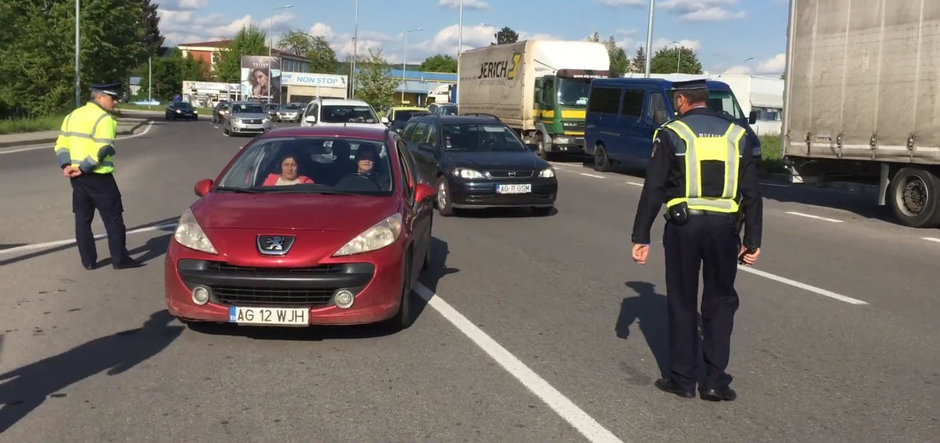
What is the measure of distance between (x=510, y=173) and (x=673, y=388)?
8.75m

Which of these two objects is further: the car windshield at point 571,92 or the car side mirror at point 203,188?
the car windshield at point 571,92

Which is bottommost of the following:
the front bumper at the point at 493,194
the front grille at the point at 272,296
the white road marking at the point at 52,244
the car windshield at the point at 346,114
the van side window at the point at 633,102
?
the white road marking at the point at 52,244

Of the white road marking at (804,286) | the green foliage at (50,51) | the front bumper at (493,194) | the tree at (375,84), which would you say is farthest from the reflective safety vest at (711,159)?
the tree at (375,84)

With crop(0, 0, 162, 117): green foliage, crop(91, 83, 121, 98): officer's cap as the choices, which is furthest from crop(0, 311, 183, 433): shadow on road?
crop(0, 0, 162, 117): green foliage

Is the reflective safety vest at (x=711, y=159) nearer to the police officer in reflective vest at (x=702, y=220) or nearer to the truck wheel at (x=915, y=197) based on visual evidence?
the police officer in reflective vest at (x=702, y=220)

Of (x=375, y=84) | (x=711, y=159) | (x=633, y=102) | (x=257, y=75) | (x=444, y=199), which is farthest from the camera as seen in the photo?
(x=257, y=75)

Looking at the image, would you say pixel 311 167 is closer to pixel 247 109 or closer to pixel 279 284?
pixel 279 284

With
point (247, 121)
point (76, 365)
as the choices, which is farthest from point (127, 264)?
point (247, 121)

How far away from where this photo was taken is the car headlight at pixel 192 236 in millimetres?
6285

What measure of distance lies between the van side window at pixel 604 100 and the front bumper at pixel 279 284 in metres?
18.5

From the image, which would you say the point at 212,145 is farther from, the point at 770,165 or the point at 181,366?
the point at 181,366

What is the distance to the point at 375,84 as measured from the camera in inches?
3246

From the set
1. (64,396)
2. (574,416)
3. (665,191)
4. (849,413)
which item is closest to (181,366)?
(64,396)

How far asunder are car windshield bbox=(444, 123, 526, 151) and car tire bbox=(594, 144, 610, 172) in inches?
388
